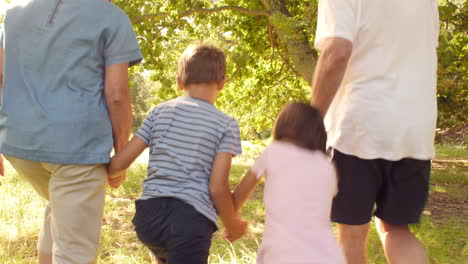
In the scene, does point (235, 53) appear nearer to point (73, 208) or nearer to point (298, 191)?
point (73, 208)

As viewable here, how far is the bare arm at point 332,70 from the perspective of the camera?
7.16 feet

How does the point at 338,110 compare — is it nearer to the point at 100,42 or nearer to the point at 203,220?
the point at 203,220

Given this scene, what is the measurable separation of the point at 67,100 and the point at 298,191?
1054mm

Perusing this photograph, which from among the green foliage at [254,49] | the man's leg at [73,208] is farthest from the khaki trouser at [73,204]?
the green foliage at [254,49]

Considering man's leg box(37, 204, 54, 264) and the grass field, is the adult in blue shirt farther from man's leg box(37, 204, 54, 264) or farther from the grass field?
the grass field

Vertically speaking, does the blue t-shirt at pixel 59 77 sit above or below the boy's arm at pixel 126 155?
above

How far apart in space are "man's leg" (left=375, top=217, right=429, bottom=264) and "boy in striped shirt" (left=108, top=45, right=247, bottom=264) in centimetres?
79

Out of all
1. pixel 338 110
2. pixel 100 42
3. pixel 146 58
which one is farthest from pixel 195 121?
pixel 146 58

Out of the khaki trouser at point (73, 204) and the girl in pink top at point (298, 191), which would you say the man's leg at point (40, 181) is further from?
the girl in pink top at point (298, 191)

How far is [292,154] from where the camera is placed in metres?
1.98

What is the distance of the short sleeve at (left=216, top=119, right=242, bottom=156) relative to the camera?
2.08 metres

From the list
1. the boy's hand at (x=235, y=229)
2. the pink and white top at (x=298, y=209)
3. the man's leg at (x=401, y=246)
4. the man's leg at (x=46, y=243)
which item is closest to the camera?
the pink and white top at (x=298, y=209)

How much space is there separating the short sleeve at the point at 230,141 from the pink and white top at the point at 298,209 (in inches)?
6.6

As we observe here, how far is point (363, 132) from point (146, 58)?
5.68m
